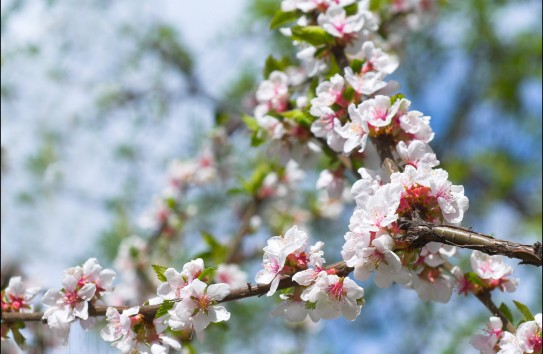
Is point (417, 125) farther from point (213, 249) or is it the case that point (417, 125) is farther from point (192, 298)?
point (213, 249)

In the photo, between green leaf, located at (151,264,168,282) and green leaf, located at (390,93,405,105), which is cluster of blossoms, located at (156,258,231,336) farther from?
green leaf, located at (390,93,405,105)

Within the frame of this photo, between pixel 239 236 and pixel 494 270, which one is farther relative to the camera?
pixel 239 236

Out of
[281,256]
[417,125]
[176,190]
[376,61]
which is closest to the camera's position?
[281,256]

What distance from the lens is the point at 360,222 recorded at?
109 centimetres

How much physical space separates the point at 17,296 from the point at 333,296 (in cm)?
71

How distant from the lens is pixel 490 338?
4.13 ft

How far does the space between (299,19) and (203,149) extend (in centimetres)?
143

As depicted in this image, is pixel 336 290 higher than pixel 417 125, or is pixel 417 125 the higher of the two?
pixel 417 125

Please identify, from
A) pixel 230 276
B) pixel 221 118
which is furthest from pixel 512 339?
pixel 221 118

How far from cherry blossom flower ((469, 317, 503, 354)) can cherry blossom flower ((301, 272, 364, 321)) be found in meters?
0.30

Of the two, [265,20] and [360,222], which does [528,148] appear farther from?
[360,222]

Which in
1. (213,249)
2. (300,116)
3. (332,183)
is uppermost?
(300,116)

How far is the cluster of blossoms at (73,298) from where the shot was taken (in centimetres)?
122

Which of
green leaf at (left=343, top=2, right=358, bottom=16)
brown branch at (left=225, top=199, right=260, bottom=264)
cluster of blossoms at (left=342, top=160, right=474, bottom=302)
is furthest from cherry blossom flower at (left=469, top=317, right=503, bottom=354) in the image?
brown branch at (left=225, top=199, right=260, bottom=264)
